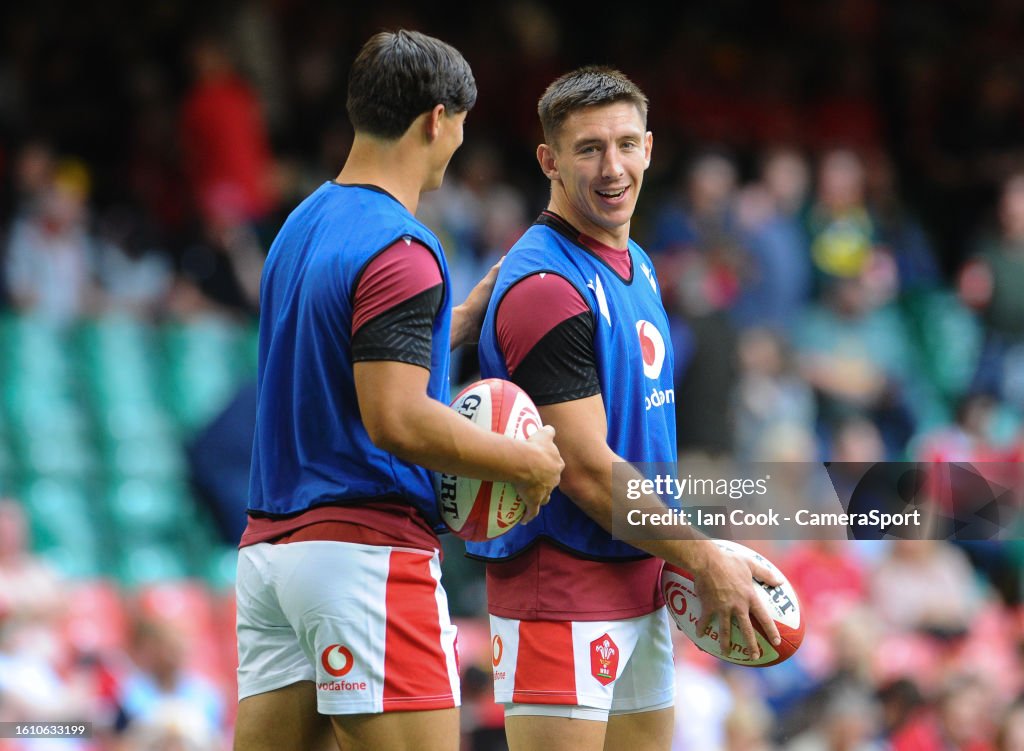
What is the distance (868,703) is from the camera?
29.0 ft

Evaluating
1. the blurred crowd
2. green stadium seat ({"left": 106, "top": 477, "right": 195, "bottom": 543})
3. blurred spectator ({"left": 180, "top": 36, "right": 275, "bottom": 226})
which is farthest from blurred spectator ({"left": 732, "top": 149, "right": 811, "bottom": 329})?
green stadium seat ({"left": 106, "top": 477, "right": 195, "bottom": 543})

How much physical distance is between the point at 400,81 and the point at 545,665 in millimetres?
1657

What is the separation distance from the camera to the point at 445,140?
412 cm

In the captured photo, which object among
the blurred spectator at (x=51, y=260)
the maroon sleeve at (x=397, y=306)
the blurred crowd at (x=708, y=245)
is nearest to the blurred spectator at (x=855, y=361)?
the blurred crowd at (x=708, y=245)

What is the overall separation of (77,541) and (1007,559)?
664cm

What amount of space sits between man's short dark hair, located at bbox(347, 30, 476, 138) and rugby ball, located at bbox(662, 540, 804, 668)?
1.47m

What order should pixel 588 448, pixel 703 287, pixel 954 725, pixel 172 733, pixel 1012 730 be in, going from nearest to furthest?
1. pixel 588 448
2. pixel 172 733
3. pixel 1012 730
4. pixel 954 725
5. pixel 703 287

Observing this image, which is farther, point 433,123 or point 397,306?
point 433,123

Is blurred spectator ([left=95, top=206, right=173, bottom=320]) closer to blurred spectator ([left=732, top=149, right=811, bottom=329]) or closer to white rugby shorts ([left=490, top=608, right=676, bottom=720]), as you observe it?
blurred spectator ([left=732, top=149, right=811, bottom=329])

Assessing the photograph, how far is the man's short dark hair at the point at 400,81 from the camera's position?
4.01 meters

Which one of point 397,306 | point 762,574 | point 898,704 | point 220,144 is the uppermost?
point 220,144

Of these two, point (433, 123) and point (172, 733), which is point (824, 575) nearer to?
point (172, 733)

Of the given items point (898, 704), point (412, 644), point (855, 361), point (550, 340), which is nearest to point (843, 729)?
point (898, 704)

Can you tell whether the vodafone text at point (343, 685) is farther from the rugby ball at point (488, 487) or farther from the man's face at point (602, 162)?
the man's face at point (602, 162)
